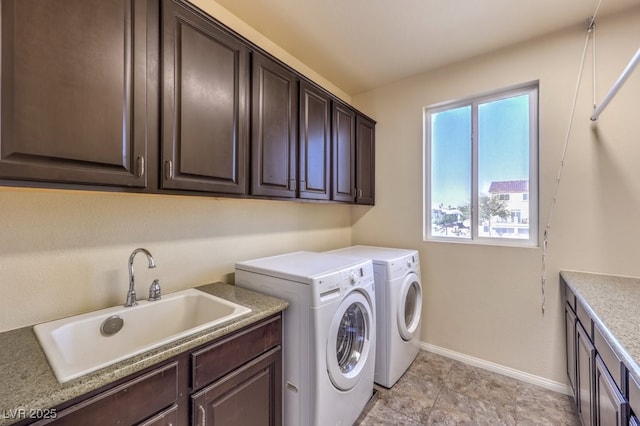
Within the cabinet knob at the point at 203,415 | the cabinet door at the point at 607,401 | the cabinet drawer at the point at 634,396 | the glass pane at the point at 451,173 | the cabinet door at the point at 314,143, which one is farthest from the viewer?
the glass pane at the point at 451,173

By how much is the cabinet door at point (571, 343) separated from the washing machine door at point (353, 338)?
1.22 meters

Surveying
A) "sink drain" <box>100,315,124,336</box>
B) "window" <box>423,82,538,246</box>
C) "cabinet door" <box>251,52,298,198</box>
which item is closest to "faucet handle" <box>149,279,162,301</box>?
"sink drain" <box>100,315,124,336</box>

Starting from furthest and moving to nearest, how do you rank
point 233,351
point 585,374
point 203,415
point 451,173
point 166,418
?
point 451,173
point 585,374
point 233,351
point 203,415
point 166,418

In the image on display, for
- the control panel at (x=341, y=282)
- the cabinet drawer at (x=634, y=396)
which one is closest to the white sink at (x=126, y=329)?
the control panel at (x=341, y=282)

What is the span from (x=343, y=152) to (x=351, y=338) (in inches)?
59.2

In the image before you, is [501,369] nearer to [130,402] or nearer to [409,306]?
[409,306]

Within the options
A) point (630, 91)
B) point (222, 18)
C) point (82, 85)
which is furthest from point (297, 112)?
point (630, 91)

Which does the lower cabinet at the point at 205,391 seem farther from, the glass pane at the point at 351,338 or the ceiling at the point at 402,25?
the ceiling at the point at 402,25

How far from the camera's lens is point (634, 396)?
828mm

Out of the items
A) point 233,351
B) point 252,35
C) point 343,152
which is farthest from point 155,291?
point 252,35

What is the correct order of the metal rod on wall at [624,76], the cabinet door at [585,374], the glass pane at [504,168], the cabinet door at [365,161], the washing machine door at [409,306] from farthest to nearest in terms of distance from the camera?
the cabinet door at [365,161], the glass pane at [504,168], the washing machine door at [409,306], the cabinet door at [585,374], the metal rod on wall at [624,76]

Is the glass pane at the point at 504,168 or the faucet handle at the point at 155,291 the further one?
the glass pane at the point at 504,168

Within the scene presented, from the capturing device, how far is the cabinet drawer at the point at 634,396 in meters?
0.80

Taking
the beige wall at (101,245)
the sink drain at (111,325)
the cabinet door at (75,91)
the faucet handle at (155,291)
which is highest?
the cabinet door at (75,91)
